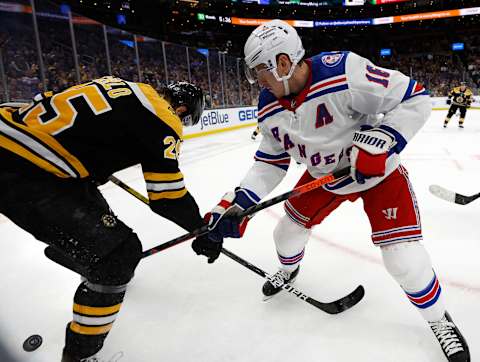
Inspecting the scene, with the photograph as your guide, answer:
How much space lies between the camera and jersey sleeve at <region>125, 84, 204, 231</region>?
1108 mm

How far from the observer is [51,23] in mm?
6551

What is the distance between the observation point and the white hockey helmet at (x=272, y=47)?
119 centimetres

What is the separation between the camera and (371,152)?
1.14 m

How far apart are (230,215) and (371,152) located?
0.58 meters

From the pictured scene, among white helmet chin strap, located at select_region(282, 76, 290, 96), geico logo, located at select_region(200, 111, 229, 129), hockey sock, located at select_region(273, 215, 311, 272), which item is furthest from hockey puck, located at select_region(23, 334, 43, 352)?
geico logo, located at select_region(200, 111, 229, 129)

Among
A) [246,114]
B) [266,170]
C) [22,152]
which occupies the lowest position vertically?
[246,114]

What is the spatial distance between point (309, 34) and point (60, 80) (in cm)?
1843

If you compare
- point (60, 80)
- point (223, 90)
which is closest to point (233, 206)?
point (60, 80)

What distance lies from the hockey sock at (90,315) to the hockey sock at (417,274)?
0.93 metres

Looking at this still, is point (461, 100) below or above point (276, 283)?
below

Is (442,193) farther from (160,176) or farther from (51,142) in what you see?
(51,142)

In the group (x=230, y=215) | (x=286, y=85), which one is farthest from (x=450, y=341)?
(x=286, y=85)

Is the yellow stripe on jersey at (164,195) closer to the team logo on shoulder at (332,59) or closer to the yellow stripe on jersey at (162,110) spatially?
the yellow stripe on jersey at (162,110)

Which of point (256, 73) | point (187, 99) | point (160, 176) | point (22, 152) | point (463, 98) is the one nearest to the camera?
point (22, 152)
